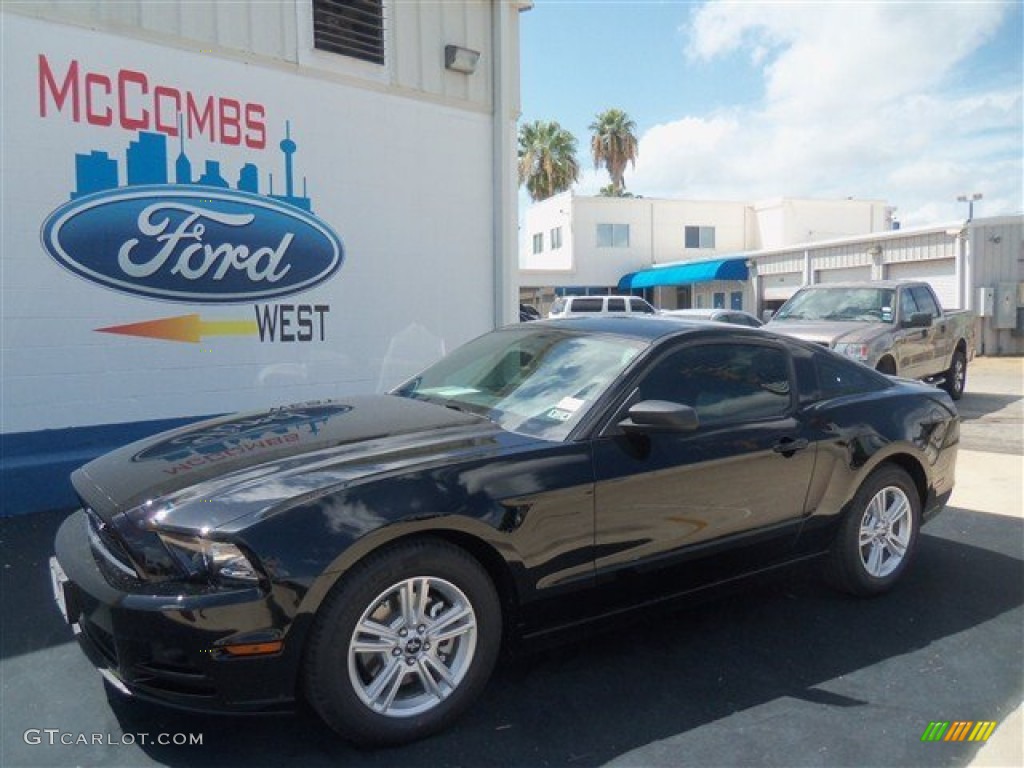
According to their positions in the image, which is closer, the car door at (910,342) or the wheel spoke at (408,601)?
the wheel spoke at (408,601)

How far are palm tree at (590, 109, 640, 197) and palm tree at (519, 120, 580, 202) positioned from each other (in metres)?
2.83

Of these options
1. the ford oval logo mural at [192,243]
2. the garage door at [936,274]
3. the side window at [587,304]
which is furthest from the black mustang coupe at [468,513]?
the side window at [587,304]

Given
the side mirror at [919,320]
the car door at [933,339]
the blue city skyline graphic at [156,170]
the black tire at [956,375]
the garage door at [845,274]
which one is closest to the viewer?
the blue city skyline graphic at [156,170]

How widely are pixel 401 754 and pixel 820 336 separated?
817 centimetres

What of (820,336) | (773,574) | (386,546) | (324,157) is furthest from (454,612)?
(820,336)

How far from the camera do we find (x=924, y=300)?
10.9m

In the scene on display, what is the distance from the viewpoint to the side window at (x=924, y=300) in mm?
10688

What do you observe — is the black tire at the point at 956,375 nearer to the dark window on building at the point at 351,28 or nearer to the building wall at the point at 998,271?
the building wall at the point at 998,271

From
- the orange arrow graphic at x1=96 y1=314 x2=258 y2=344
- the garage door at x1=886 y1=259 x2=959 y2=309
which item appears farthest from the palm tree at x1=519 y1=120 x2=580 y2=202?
the orange arrow graphic at x1=96 y1=314 x2=258 y2=344

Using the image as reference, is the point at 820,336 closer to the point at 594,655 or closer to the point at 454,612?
the point at 594,655

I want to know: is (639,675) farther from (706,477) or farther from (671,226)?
(671,226)

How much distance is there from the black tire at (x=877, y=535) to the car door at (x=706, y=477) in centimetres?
42

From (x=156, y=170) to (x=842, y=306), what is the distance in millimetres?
8690

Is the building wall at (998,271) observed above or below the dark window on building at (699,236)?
below
